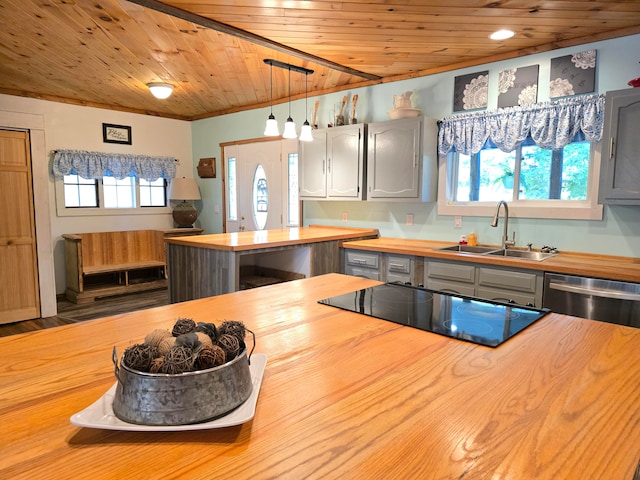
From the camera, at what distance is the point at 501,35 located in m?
2.88

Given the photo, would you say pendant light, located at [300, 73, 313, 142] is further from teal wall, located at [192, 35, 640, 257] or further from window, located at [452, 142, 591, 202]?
window, located at [452, 142, 591, 202]

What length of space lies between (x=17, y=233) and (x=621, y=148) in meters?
5.23

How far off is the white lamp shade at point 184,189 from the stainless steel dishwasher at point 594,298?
472 centimetres

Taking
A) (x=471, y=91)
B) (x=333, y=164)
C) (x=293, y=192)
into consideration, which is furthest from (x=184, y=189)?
(x=471, y=91)

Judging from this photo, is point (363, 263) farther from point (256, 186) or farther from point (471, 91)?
point (256, 186)

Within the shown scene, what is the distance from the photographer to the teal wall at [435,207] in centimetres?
288

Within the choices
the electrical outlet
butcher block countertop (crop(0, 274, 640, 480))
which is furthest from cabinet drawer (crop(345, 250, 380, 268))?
butcher block countertop (crop(0, 274, 640, 480))

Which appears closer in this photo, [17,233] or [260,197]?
[17,233]

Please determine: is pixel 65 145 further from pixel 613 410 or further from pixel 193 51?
pixel 613 410

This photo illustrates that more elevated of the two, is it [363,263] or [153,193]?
[153,193]

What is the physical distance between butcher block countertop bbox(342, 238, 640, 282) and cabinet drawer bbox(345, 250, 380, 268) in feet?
0.23

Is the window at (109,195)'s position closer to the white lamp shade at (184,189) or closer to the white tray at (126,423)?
the white lamp shade at (184,189)

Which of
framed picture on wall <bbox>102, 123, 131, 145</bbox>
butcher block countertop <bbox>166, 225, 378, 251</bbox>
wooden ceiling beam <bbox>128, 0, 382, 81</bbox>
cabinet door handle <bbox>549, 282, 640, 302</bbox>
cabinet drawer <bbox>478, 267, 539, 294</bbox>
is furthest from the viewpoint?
framed picture on wall <bbox>102, 123, 131, 145</bbox>

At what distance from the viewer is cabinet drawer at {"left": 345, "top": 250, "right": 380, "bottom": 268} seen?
11.9 feet
